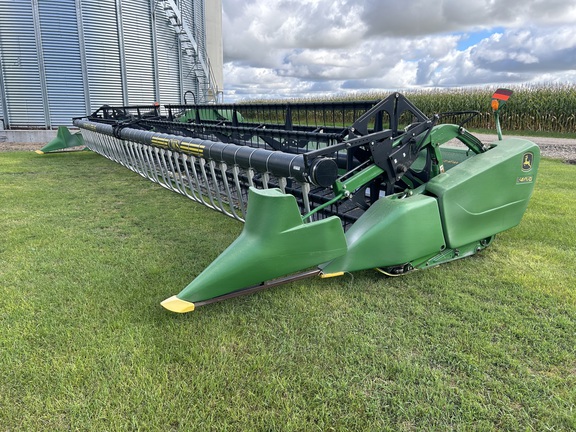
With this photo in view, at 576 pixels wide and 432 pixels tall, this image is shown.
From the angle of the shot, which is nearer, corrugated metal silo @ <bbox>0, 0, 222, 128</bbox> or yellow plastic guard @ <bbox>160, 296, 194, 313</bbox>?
yellow plastic guard @ <bbox>160, 296, 194, 313</bbox>

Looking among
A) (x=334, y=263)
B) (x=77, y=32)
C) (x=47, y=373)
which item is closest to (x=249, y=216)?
(x=334, y=263)

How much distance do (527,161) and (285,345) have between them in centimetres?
289

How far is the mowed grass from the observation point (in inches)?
77.0

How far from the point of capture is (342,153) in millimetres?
4199

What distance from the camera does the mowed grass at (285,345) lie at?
196 cm

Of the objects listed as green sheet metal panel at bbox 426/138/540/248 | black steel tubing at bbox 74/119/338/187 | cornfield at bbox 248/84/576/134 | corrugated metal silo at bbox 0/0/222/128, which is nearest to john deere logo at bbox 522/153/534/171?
green sheet metal panel at bbox 426/138/540/248

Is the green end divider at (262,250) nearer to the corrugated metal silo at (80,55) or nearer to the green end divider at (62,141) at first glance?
the green end divider at (62,141)

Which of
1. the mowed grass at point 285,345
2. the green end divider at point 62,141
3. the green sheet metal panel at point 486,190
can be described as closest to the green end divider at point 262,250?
the mowed grass at point 285,345

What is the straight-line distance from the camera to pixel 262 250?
8.72 ft

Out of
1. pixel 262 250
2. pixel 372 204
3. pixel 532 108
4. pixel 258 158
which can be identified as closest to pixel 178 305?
pixel 262 250

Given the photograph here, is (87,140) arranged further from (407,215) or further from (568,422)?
(568,422)

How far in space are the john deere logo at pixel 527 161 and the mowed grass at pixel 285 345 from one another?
787mm

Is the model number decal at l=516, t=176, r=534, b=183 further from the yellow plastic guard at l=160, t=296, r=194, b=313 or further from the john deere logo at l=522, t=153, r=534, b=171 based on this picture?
the yellow plastic guard at l=160, t=296, r=194, b=313

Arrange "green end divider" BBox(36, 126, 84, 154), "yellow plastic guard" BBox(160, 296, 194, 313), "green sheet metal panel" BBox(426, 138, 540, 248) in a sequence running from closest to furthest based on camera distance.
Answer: "yellow plastic guard" BBox(160, 296, 194, 313)
"green sheet metal panel" BBox(426, 138, 540, 248)
"green end divider" BBox(36, 126, 84, 154)
